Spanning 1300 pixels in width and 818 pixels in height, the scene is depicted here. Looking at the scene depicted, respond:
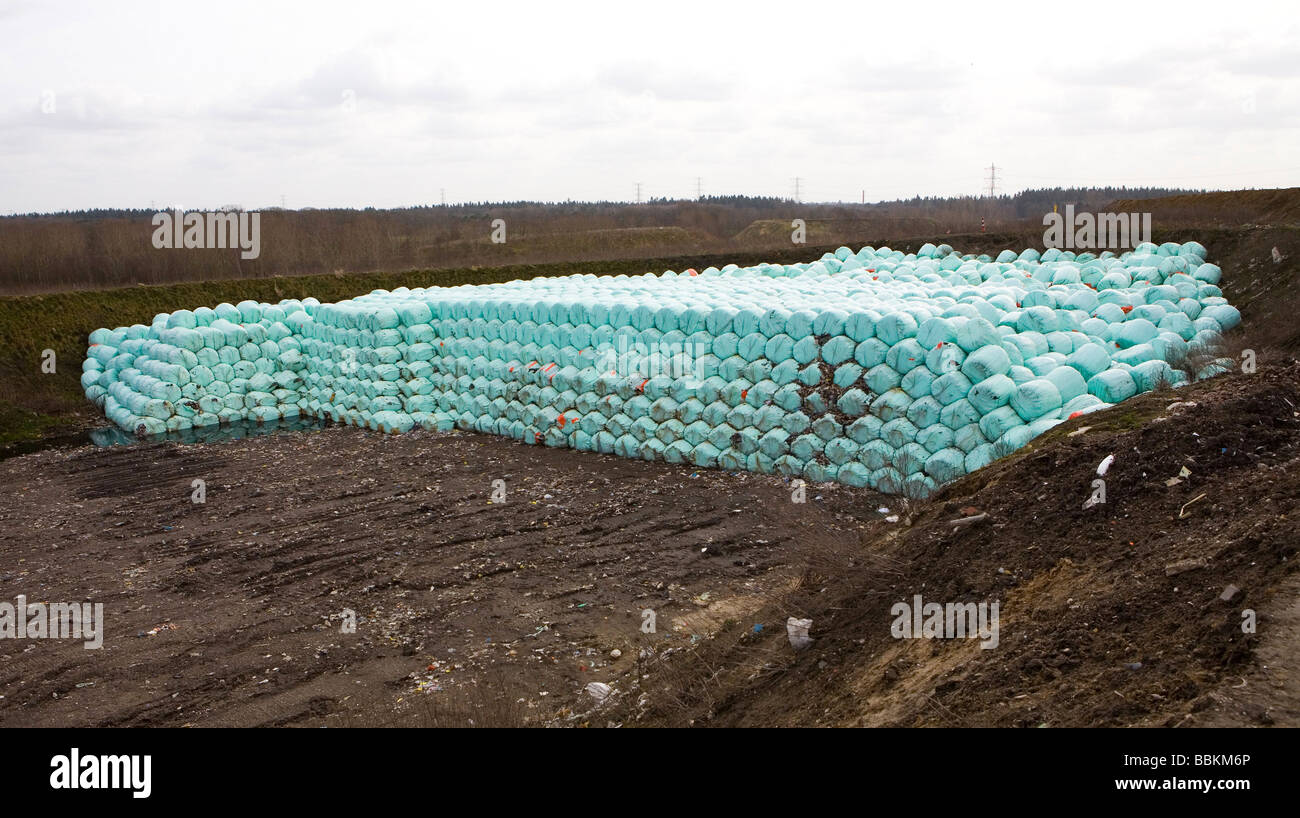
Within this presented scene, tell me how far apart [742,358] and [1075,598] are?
613cm

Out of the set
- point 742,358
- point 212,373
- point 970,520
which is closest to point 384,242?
point 212,373

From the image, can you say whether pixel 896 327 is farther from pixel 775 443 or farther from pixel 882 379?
pixel 775 443

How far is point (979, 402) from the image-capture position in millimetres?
8250

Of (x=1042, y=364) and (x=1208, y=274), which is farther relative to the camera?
(x=1208, y=274)

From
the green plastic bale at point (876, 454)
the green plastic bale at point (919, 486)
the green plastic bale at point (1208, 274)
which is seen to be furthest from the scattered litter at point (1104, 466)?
the green plastic bale at point (1208, 274)

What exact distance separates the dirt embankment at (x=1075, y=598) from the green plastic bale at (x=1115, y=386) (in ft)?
7.08

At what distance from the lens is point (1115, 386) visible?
27.5 ft

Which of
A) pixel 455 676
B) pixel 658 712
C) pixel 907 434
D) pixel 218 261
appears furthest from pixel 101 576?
pixel 218 261

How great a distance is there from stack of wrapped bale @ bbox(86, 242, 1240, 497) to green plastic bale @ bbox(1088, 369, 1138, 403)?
19mm

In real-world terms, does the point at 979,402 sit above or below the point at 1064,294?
below

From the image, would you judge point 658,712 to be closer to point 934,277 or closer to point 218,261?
point 934,277

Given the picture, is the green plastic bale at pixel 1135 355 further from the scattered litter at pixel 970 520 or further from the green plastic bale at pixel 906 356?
the scattered litter at pixel 970 520

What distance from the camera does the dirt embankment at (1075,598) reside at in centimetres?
330
